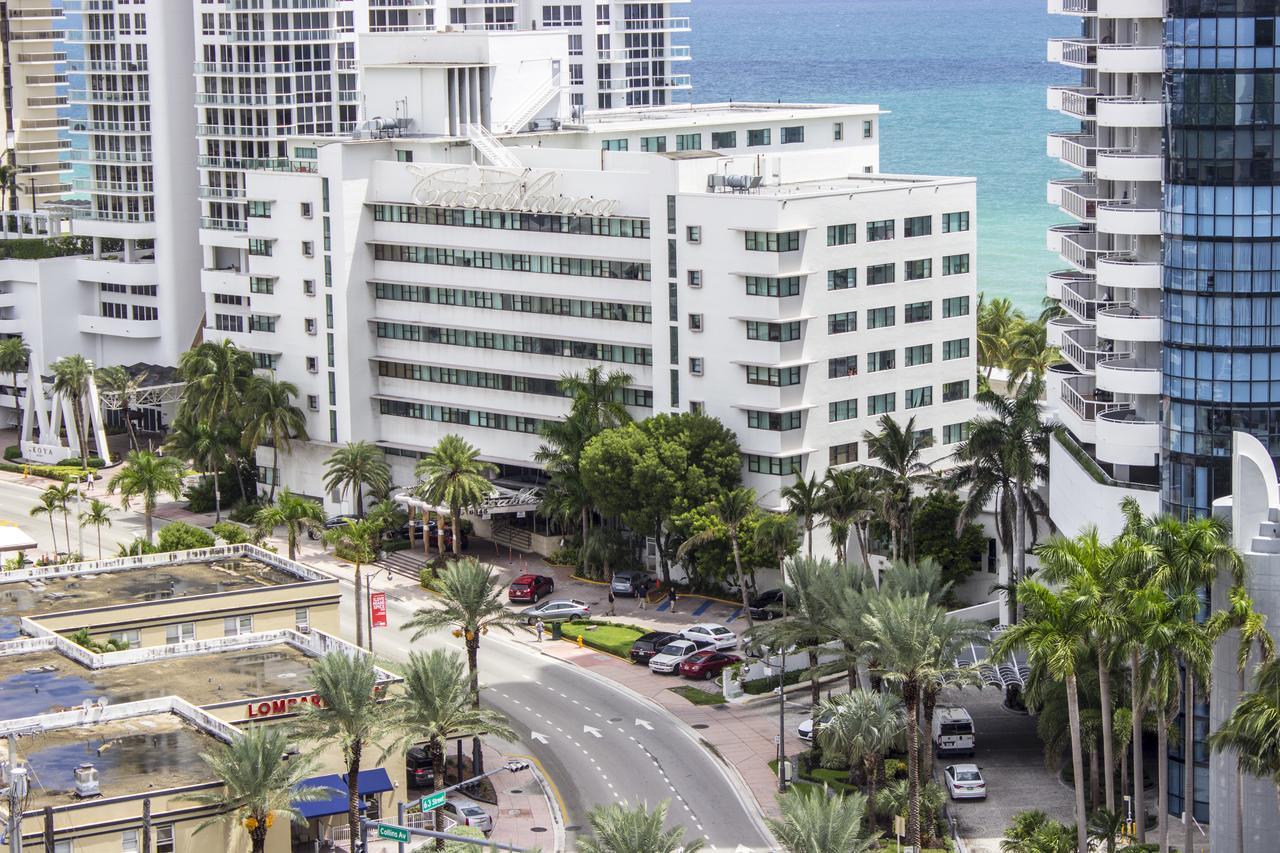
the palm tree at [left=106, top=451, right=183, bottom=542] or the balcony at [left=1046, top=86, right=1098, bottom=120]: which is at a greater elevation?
the balcony at [left=1046, top=86, right=1098, bottom=120]

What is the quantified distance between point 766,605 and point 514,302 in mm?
27992

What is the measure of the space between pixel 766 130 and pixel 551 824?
7594 centimetres

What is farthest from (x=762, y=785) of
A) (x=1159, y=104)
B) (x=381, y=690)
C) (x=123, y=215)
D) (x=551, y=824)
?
(x=123, y=215)

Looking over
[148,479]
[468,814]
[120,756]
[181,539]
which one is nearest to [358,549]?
[181,539]

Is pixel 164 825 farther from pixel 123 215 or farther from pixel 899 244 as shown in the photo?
pixel 123 215

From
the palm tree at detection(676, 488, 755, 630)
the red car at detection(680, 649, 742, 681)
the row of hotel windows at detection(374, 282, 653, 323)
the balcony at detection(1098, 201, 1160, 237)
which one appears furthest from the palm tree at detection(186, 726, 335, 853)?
the row of hotel windows at detection(374, 282, 653, 323)

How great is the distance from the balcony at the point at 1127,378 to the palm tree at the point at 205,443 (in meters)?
66.5

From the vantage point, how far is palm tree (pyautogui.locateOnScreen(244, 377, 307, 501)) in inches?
6137

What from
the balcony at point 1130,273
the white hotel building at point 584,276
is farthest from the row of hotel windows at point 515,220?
the balcony at point 1130,273

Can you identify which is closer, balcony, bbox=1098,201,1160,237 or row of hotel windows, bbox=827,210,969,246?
balcony, bbox=1098,201,1160,237

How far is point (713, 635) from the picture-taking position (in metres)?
125

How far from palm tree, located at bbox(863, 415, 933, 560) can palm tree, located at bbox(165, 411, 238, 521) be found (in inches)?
1963

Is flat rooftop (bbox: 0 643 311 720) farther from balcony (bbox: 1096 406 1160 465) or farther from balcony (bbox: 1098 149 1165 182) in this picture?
balcony (bbox: 1098 149 1165 182)

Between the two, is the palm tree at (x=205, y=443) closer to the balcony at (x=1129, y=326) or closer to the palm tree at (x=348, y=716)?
the palm tree at (x=348, y=716)
